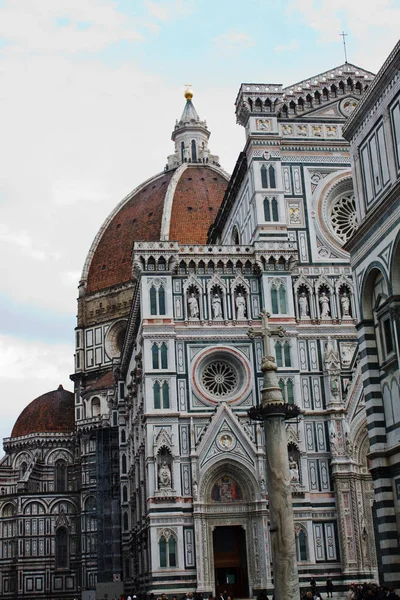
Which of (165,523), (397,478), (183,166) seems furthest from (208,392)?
(183,166)

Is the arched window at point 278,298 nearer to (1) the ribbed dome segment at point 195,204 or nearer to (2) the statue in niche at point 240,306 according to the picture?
(2) the statue in niche at point 240,306

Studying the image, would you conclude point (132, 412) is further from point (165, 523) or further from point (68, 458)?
point (68, 458)

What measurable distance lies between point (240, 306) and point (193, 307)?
2.16 metres

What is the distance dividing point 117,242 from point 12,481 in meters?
21.9

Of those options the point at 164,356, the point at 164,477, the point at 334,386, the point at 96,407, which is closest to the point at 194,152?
the point at 96,407

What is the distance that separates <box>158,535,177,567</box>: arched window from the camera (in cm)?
3841

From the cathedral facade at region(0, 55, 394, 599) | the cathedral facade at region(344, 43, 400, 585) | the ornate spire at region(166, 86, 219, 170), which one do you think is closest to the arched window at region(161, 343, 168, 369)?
the cathedral facade at region(0, 55, 394, 599)

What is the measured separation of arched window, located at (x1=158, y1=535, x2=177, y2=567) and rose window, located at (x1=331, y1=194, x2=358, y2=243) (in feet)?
52.2

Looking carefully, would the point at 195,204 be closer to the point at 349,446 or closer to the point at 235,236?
the point at 235,236

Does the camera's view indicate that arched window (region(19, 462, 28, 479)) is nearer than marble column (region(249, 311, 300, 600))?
No

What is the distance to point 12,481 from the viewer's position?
75375 mm

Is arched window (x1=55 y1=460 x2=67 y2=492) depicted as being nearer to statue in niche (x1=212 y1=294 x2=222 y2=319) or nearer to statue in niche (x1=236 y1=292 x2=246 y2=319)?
statue in niche (x1=212 y1=294 x2=222 y2=319)

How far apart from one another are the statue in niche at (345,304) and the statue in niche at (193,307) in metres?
6.74

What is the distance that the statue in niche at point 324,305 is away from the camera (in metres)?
42.8
